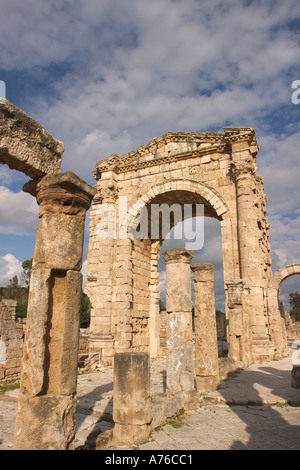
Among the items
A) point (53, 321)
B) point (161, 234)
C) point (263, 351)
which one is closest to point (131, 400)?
point (53, 321)

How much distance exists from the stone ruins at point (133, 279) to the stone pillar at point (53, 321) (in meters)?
0.01

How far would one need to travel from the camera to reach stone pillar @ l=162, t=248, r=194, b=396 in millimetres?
6039

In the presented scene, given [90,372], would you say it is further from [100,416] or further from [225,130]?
[225,130]

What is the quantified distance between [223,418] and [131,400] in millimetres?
1731

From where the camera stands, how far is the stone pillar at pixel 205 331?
23.1 feet

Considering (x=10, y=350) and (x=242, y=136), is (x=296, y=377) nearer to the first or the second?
(x=242, y=136)

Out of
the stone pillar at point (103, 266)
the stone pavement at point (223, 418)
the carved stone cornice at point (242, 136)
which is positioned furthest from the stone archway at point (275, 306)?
the stone pillar at point (103, 266)

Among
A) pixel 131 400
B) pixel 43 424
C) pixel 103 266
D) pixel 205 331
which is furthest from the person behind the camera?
pixel 103 266

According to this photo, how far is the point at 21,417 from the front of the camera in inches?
131

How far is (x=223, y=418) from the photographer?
17.1ft

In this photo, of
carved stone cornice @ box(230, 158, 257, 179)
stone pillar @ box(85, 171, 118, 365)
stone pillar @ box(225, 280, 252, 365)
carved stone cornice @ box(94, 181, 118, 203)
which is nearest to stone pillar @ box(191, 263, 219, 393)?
stone pillar @ box(225, 280, 252, 365)

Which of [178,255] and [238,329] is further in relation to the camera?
[238,329]

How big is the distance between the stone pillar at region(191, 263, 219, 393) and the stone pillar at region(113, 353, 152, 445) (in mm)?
2790
